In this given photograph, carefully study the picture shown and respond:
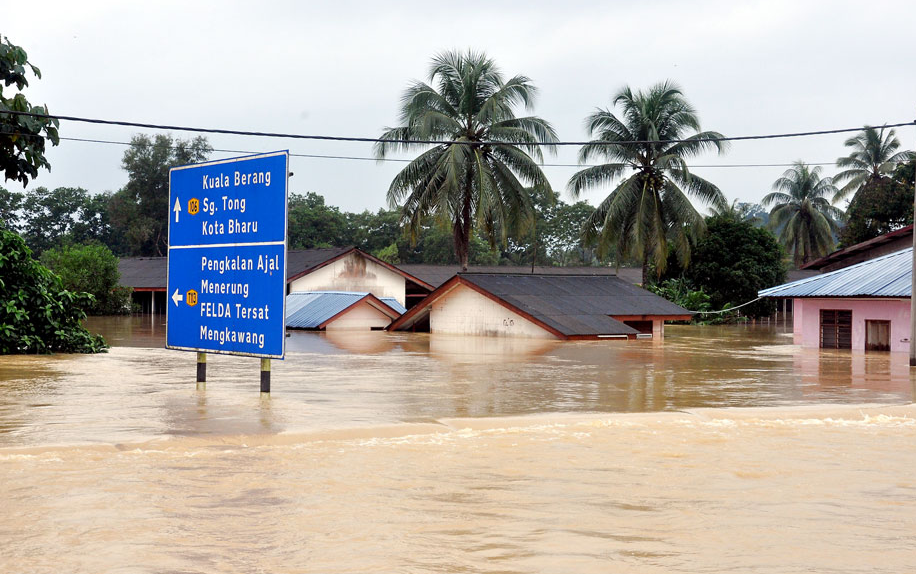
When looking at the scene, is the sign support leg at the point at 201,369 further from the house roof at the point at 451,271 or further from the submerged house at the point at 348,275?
the house roof at the point at 451,271

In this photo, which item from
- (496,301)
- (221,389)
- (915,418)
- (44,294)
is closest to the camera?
(915,418)

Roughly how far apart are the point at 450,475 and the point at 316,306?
36765mm

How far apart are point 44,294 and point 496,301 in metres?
18.4

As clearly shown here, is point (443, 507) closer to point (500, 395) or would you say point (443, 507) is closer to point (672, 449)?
point (672, 449)

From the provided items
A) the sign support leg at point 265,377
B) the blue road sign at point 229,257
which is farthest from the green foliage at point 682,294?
the blue road sign at point 229,257

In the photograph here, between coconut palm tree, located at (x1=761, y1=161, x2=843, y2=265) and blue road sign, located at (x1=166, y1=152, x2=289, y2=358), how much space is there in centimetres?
6109

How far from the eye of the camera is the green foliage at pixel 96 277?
188 ft

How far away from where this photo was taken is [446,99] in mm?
43781

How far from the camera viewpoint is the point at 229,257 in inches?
634

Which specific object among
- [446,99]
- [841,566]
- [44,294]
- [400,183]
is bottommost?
[841,566]

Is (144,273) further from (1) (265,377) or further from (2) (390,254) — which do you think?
(1) (265,377)

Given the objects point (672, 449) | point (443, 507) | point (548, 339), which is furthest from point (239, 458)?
point (548, 339)

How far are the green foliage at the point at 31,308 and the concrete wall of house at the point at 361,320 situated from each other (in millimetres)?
18767

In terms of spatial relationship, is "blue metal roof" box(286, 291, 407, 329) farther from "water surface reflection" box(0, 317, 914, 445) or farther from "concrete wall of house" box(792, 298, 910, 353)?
"concrete wall of house" box(792, 298, 910, 353)
